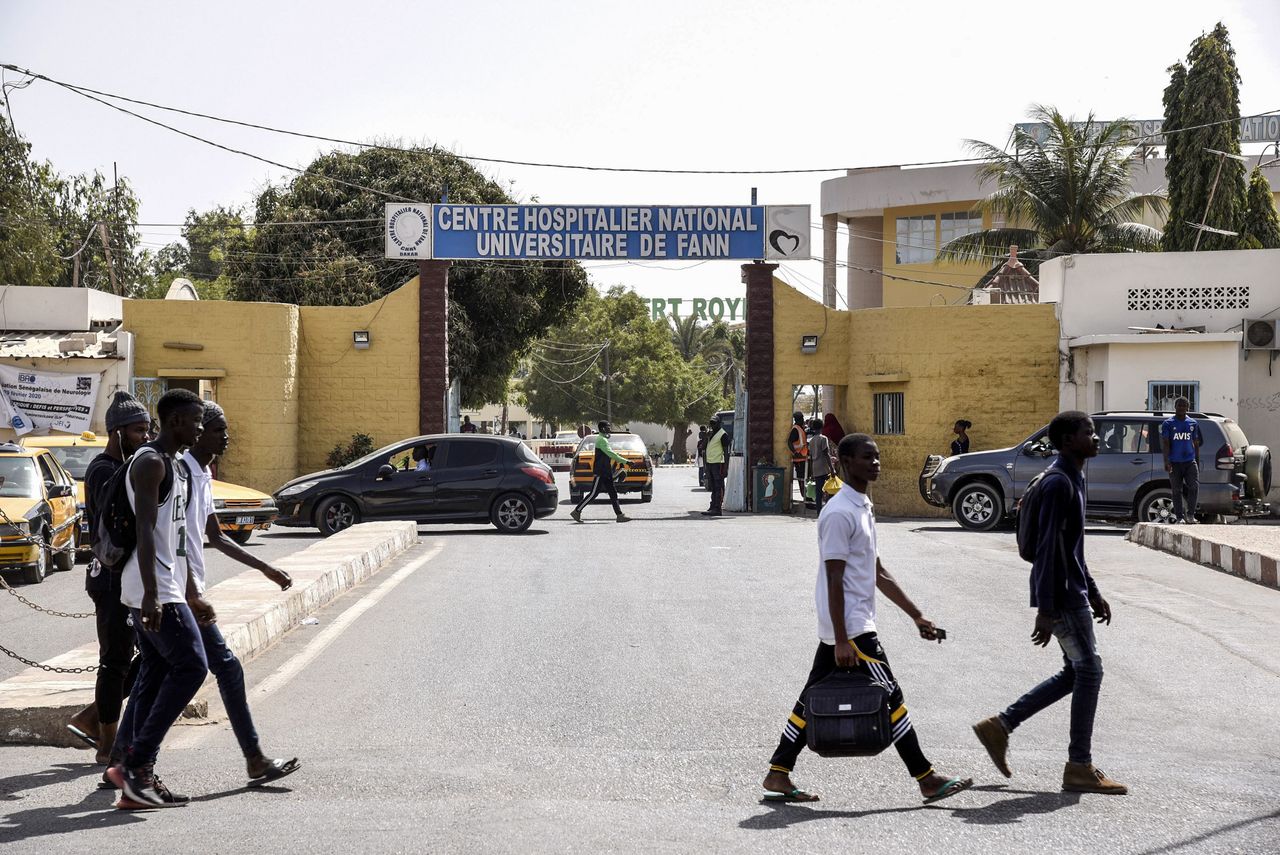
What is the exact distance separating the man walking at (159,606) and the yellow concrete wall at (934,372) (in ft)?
71.0

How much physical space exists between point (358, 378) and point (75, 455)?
29.0 ft

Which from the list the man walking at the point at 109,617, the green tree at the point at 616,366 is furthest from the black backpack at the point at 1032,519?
the green tree at the point at 616,366

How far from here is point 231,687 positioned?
19.9 ft

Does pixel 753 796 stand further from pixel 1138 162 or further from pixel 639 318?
pixel 639 318

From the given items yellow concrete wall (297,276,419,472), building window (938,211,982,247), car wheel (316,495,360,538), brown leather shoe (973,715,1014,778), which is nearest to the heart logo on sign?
yellow concrete wall (297,276,419,472)

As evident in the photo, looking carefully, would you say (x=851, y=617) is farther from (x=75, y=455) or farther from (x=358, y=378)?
(x=358, y=378)

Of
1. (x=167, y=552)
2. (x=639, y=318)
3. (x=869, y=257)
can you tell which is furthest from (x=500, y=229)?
(x=639, y=318)

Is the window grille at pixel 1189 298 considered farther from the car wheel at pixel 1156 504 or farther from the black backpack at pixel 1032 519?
the black backpack at pixel 1032 519

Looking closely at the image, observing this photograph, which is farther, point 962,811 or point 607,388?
point 607,388

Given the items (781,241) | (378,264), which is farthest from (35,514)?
(378,264)

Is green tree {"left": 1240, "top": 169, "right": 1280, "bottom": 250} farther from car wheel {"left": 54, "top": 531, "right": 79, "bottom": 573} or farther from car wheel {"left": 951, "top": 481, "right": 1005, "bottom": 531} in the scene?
car wheel {"left": 54, "top": 531, "right": 79, "bottom": 573}

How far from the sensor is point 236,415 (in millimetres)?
26234

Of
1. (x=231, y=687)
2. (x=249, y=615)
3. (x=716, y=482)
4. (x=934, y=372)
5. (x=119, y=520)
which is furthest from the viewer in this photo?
(x=934, y=372)

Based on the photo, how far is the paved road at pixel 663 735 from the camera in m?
5.45
